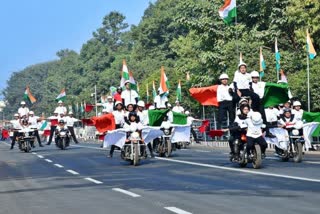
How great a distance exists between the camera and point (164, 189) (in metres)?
14.5

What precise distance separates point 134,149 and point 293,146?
482 centimetres

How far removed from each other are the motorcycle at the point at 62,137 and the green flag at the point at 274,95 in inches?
666

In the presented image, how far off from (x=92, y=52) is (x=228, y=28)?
9853 cm

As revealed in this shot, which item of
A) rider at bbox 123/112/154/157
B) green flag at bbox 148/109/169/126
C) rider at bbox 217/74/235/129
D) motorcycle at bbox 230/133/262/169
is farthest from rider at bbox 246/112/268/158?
green flag at bbox 148/109/169/126

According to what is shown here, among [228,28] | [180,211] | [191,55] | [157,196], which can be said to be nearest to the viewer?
[180,211]

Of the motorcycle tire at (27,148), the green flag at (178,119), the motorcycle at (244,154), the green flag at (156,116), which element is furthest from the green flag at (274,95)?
the motorcycle tire at (27,148)

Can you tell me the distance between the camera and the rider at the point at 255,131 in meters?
18.8

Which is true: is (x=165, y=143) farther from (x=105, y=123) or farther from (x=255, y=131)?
(x=255, y=131)

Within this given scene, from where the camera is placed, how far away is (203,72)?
53750 mm

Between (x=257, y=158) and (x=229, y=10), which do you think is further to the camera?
(x=229, y=10)

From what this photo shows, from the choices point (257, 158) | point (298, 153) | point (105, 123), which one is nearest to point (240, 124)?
point (257, 158)

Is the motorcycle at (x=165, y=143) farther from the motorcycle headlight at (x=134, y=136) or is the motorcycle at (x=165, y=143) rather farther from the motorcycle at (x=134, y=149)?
the motorcycle headlight at (x=134, y=136)

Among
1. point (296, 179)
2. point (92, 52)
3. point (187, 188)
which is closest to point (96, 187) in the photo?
point (187, 188)

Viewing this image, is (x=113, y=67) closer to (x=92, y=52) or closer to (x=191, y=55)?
(x=92, y=52)
